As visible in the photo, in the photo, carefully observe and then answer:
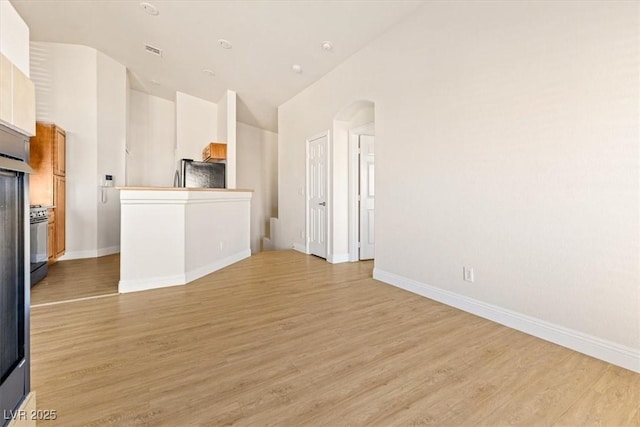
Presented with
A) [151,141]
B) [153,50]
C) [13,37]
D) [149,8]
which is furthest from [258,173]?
[13,37]

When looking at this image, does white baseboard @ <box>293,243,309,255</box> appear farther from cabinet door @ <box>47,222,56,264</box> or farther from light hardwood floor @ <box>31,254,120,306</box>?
cabinet door @ <box>47,222,56,264</box>

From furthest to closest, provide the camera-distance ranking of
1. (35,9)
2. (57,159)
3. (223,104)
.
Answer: (223,104), (57,159), (35,9)

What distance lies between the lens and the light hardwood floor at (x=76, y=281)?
3.03 meters

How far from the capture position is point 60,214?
4.59 m

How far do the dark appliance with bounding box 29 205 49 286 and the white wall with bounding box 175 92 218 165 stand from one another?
3169 millimetres

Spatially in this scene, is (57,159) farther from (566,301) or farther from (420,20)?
(566,301)

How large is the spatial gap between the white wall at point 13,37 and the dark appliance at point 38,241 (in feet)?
10.5

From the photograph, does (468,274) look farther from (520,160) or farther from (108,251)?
(108,251)

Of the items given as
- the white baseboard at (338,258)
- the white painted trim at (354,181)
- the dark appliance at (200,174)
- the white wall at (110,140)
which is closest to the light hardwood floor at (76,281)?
the white wall at (110,140)

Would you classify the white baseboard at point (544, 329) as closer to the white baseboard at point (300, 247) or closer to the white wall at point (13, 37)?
the white baseboard at point (300, 247)

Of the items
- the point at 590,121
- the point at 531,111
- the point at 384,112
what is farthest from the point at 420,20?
the point at 590,121

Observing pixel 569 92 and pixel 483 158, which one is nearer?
pixel 569 92

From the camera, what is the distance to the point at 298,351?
1.92m

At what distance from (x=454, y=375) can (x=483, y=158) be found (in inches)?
71.5
